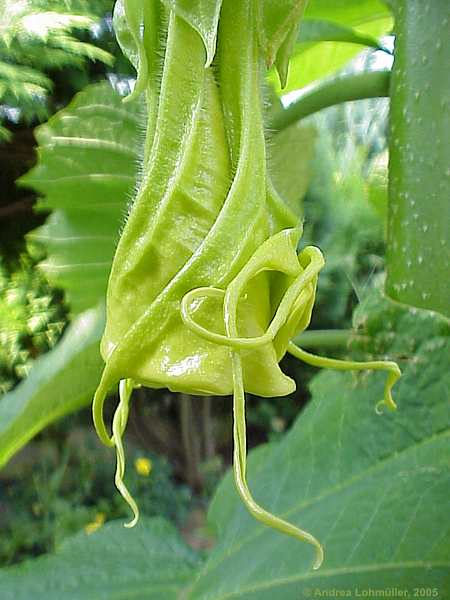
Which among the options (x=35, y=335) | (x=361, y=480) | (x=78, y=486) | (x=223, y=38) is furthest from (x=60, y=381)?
(x=78, y=486)

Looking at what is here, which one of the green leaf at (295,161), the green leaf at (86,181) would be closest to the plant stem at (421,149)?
the green leaf at (86,181)

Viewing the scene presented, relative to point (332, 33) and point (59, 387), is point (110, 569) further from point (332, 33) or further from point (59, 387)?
point (332, 33)

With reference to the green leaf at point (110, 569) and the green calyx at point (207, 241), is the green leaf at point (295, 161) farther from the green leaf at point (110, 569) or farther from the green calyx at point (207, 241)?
the green calyx at point (207, 241)

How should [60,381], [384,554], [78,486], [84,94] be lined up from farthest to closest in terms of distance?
[78,486], [84,94], [60,381], [384,554]

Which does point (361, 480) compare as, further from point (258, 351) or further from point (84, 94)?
point (84, 94)

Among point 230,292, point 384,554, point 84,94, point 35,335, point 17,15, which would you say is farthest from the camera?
point 35,335
